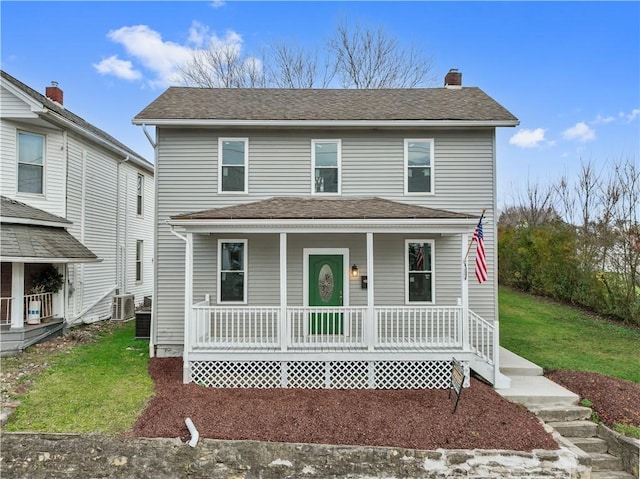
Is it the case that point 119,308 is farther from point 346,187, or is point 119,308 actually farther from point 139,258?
point 346,187

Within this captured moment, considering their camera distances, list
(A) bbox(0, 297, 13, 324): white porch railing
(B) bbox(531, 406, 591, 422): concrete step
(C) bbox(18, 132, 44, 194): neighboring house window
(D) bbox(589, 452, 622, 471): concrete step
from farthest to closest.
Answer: (C) bbox(18, 132, 44, 194): neighboring house window < (A) bbox(0, 297, 13, 324): white porch railing < (B) bbox(531, 406, 591, 422): concrete step < (D) bbox(589, 452, 622, 471): concrete step

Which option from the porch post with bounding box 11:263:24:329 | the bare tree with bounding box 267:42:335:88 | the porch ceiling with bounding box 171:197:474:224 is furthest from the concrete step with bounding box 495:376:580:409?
the bare tree with bounding box 267:42:335:88

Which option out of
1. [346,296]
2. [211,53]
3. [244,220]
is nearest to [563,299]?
[346,296]

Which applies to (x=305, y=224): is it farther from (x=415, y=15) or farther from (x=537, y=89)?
(x=537, y=89)

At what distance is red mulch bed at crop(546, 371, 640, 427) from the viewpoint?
6207 millimetres

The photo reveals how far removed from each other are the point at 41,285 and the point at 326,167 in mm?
8598

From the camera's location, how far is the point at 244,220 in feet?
24.1

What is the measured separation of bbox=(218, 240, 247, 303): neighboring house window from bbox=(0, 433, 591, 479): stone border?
4.17 metres

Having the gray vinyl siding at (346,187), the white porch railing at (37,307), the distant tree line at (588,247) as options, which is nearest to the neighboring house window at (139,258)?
the white porch railing at (37,307)

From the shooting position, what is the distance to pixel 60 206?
10.9 meters

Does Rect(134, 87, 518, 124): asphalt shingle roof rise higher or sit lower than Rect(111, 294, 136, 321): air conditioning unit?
higher

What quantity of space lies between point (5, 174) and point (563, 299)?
65.0 feet

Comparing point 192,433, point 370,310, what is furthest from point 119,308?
point 370,310

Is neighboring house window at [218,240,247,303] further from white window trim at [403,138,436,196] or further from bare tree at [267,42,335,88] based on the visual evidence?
bare tree at [267,42,335,88]
